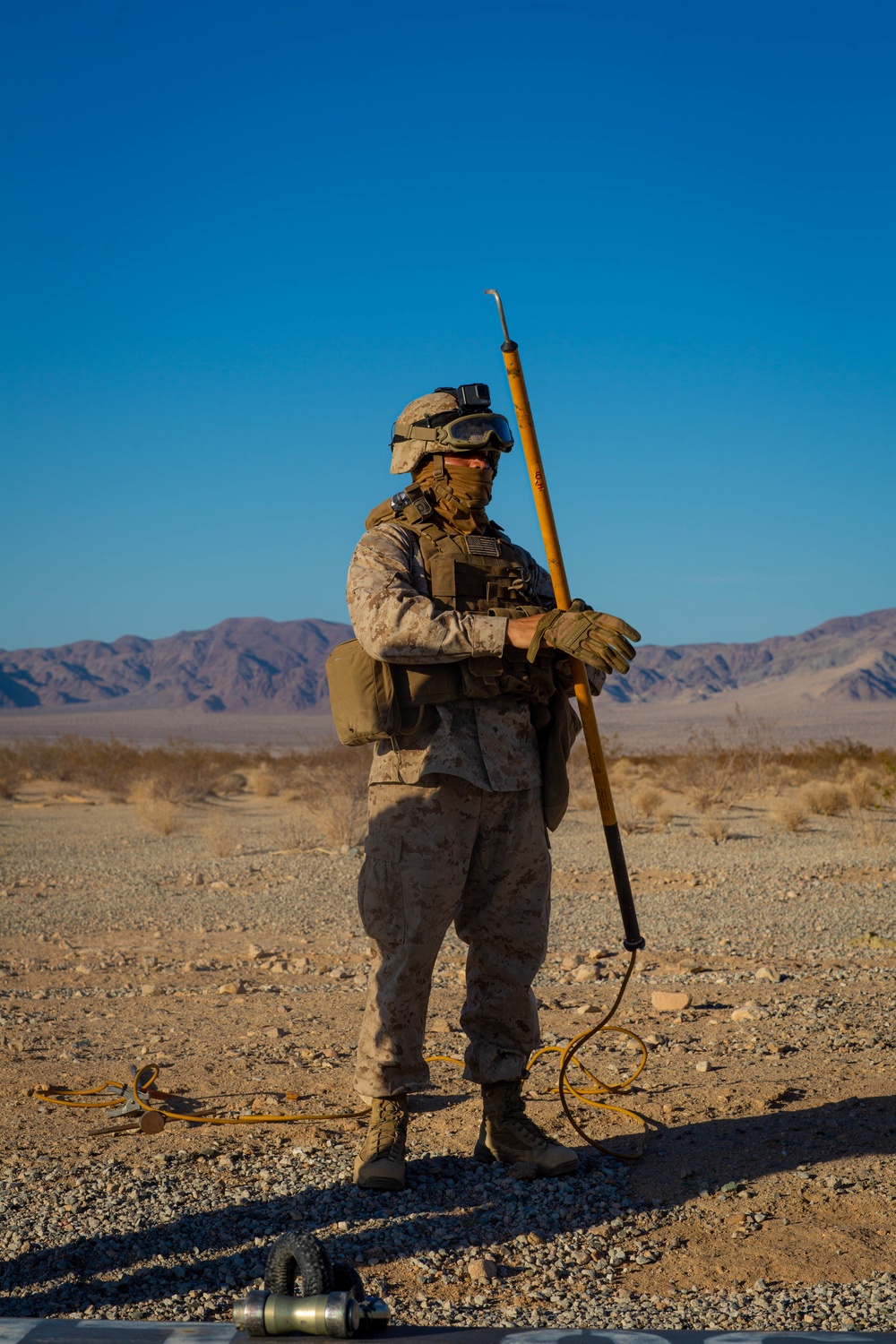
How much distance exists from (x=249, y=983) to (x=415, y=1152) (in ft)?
10.4

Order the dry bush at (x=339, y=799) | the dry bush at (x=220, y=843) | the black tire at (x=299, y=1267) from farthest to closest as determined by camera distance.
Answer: the dry bush at (x=339, y=799)
the dry bush at (x=220, y=843)
the black tire at (x=299, y=1267)

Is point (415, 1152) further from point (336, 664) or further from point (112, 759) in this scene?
point (112, 759)

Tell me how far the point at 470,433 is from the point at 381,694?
90cm

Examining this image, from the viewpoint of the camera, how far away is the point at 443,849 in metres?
3.42

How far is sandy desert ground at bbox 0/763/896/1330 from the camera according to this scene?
2.79 m

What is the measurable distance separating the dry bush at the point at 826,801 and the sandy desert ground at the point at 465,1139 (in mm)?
8087

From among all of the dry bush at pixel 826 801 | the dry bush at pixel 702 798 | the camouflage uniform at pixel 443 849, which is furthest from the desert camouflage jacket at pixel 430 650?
the dry bush at pixel 826 801

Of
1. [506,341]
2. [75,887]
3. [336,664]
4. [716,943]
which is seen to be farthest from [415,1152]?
[75,887]

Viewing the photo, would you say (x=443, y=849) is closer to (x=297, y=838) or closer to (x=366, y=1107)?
(x=366, y=1107)

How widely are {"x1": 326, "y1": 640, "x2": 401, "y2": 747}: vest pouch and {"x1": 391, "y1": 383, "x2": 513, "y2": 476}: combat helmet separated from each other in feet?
2.30

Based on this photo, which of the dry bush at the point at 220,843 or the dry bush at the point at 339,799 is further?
the dry bush at the point at 339,799

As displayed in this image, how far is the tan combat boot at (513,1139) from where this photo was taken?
3.49 meters

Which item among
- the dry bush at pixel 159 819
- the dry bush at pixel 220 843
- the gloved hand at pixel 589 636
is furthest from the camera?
the dry bush at pixel 159 819

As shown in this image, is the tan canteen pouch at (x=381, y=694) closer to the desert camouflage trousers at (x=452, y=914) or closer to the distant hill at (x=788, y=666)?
the desert camouflage trousers at (x=452, y=914)
